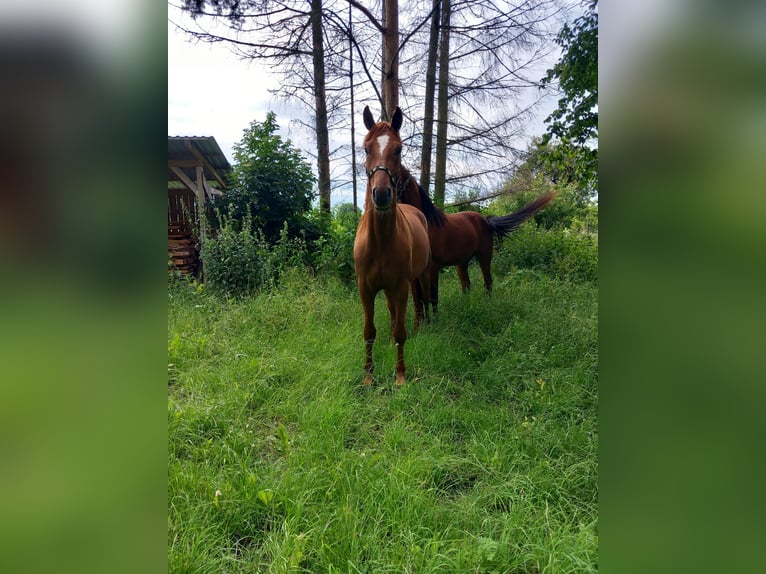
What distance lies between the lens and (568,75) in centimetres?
258

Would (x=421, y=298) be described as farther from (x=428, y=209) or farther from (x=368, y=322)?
(x=368, y=322)

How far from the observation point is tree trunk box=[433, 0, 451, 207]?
574 centimetres

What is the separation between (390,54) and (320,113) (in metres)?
1.75

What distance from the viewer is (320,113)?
248 inches

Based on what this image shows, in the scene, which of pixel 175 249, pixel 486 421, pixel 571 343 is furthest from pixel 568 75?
pixel 175 249

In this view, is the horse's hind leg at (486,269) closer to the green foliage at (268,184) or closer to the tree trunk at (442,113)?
the tree trunk at (442,113)

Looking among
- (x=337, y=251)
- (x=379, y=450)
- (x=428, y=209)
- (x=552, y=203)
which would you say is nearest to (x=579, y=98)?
(x=428, y=209)

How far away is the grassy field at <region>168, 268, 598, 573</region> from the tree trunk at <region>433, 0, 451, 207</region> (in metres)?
3.95

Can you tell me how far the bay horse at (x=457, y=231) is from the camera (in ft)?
14.3

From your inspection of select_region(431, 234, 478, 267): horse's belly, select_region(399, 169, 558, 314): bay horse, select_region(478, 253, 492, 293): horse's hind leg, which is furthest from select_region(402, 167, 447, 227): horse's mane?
select_region(478, 253, 492, 293): horse's hind leg

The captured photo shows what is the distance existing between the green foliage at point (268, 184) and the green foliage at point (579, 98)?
4131mm

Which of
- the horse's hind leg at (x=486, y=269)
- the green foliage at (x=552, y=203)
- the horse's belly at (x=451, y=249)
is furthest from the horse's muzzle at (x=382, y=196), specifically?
the green foliage at (x=552, y=203)
